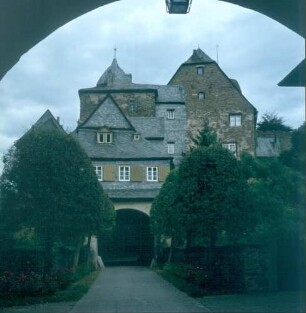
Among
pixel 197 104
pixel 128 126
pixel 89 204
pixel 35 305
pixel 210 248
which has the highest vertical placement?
pixel 197 104

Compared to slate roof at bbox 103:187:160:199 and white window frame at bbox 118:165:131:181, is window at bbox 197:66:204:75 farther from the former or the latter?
slate roof at bbox 103:187:160:199

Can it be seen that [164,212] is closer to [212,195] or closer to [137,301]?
[212,195]

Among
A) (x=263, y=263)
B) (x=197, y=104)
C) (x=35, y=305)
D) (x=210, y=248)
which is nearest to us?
(x=35, y=305)

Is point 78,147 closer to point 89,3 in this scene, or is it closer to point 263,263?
point 263,263

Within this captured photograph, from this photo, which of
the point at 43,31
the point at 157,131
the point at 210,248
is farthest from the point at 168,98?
the point at 43,31

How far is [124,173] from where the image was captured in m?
40.5

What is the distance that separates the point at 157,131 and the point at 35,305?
121 feet

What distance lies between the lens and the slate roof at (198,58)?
178 ft

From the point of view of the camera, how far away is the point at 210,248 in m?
17.2

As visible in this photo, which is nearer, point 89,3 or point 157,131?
point 89,3

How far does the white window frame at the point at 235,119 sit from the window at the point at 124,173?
16.2 m

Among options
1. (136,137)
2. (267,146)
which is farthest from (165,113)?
(136,137)

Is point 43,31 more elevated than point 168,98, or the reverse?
point 168,98

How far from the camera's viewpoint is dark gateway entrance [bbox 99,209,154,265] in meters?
39.1
